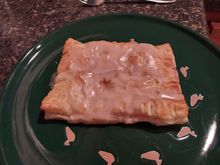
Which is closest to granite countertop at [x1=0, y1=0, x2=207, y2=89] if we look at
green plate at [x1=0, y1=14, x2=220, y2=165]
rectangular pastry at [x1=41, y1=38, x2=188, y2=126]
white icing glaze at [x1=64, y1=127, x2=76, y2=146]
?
green plate at [x1=0, y1=14, x2=220, y2=165]

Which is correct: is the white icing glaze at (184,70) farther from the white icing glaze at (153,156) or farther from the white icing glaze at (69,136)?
the white icing glaze at (69,136)

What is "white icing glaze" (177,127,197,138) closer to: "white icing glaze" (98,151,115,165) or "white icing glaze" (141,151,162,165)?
"white icing glaze" (141,151,162,165)

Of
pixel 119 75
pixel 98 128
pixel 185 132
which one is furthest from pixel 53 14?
pixel 185 132

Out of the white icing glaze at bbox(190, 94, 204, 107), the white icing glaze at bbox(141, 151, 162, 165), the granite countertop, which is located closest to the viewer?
the white icing glaze at bbox(141, 151, 162, 165)

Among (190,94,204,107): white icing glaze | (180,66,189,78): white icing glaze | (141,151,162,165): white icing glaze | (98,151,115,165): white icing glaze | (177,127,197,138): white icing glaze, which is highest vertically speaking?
(180,66,189,78): white icing glaze

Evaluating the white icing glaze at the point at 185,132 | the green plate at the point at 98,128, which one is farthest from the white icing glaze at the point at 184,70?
the white icing glaze at the point at 185,132

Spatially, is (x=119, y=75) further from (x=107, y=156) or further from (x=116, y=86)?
(x=107, y=156)

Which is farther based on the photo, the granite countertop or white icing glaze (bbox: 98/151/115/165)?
the granite countertop

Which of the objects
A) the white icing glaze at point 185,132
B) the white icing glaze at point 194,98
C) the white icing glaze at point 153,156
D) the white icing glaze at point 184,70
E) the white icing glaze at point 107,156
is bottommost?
the white icing glaze at point 107,156
